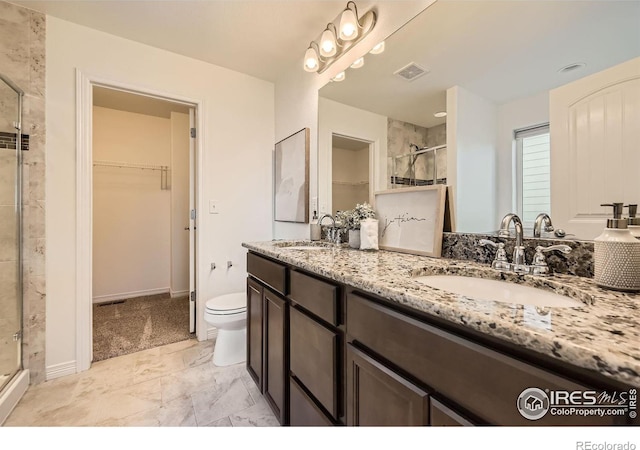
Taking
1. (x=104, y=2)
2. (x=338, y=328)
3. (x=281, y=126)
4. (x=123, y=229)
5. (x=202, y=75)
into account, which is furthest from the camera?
(x=123, y=229)

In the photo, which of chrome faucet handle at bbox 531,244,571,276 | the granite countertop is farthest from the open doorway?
chrome faucet handle at bbox 531,244,571,276

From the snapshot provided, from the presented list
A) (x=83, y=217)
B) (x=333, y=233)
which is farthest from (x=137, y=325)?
(x=333, y=233)

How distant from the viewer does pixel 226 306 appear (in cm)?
191

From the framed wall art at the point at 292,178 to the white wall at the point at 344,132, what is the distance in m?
0.17

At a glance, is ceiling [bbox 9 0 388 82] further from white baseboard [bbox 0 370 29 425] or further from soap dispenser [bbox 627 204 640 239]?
white baseboard [bbox 0 370 29 425]

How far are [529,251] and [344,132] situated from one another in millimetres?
→ 1280

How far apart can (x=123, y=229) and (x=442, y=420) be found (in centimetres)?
390

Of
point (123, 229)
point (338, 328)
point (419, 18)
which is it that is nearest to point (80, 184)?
point (123, 229)

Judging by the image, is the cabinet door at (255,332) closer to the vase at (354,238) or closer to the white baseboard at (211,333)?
the vase at (354,238)

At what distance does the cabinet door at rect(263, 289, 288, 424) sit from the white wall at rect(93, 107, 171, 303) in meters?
2.81

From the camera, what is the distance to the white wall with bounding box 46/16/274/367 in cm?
178

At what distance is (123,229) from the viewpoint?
132 inches

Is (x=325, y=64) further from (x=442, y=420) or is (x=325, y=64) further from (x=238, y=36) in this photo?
(x=442, y=420)

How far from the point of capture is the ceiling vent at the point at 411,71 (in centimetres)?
134
